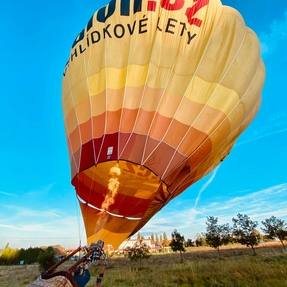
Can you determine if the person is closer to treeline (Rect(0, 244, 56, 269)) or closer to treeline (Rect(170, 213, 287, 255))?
treeline (Rect(170, 213, 287, 255))

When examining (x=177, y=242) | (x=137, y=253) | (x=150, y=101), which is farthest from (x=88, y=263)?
(x=177, y=242)

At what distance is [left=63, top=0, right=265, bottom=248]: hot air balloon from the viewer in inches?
224

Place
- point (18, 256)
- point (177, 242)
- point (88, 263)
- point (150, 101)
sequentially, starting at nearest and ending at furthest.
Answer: point (88, 263)
point (150, 101)
point (177, 242)
point (18, 256)

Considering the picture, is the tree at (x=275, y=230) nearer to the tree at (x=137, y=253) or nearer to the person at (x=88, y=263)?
the tree at (x=137, y=253)

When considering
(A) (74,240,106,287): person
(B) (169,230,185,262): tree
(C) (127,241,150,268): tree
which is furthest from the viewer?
(B) (169,230,185,262): tree

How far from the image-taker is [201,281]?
12.9 metres

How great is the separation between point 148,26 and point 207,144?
2.68m

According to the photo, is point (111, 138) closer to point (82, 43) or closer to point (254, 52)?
point (82, 43)

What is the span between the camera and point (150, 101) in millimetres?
6023

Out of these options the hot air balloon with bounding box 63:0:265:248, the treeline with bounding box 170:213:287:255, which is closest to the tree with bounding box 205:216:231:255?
the treeline with bounding box 170:213:287:255

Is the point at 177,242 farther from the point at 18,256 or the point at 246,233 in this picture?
the point at 18,256

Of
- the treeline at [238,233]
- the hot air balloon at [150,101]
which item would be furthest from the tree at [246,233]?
the hot air balloon at [150,101]

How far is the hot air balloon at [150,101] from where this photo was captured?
5688 mm

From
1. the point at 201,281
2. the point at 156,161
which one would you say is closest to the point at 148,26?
the point at 156,161
